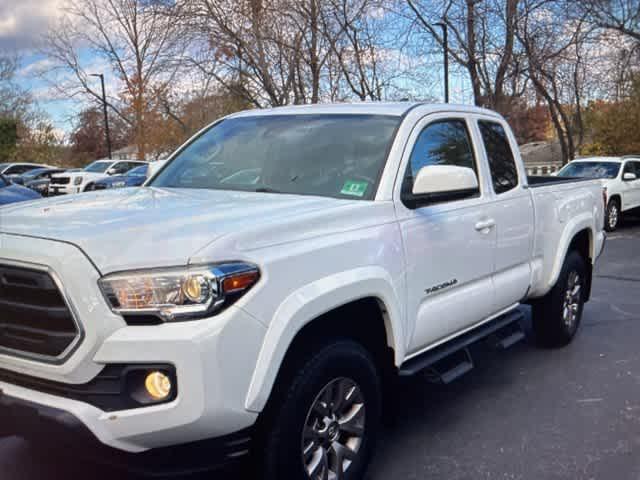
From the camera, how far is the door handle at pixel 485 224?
399 centimetres

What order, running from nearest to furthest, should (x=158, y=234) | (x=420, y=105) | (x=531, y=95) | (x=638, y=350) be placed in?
(x=158, y=234), (x=420, y=105), (x=638, y=350), (x=531, y=95)

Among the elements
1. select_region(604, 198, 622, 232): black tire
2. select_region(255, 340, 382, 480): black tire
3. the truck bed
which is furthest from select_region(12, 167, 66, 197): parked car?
select_region(255, 340, 382, 480): black tire

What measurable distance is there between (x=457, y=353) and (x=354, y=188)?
51.3 inches

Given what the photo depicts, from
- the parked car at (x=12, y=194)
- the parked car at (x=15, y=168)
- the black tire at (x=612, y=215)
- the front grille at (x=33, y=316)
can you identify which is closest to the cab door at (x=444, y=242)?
the front grille at (x=33, y=316)

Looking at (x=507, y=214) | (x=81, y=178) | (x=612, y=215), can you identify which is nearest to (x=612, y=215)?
(x=612, y=215)

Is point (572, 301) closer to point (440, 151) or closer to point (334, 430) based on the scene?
point (440, 151)

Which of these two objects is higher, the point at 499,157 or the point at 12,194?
the point at 499,157

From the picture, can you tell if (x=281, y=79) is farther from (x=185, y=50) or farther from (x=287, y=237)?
(x=287, y=237)

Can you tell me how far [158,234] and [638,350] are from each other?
462cm

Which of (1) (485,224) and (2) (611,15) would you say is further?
(2) (611,15)

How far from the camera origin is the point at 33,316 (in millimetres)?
2488

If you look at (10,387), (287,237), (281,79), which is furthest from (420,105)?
(281,79)

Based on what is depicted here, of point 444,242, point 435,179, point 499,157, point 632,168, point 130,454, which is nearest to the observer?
point 130,454

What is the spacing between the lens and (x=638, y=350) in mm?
5527
